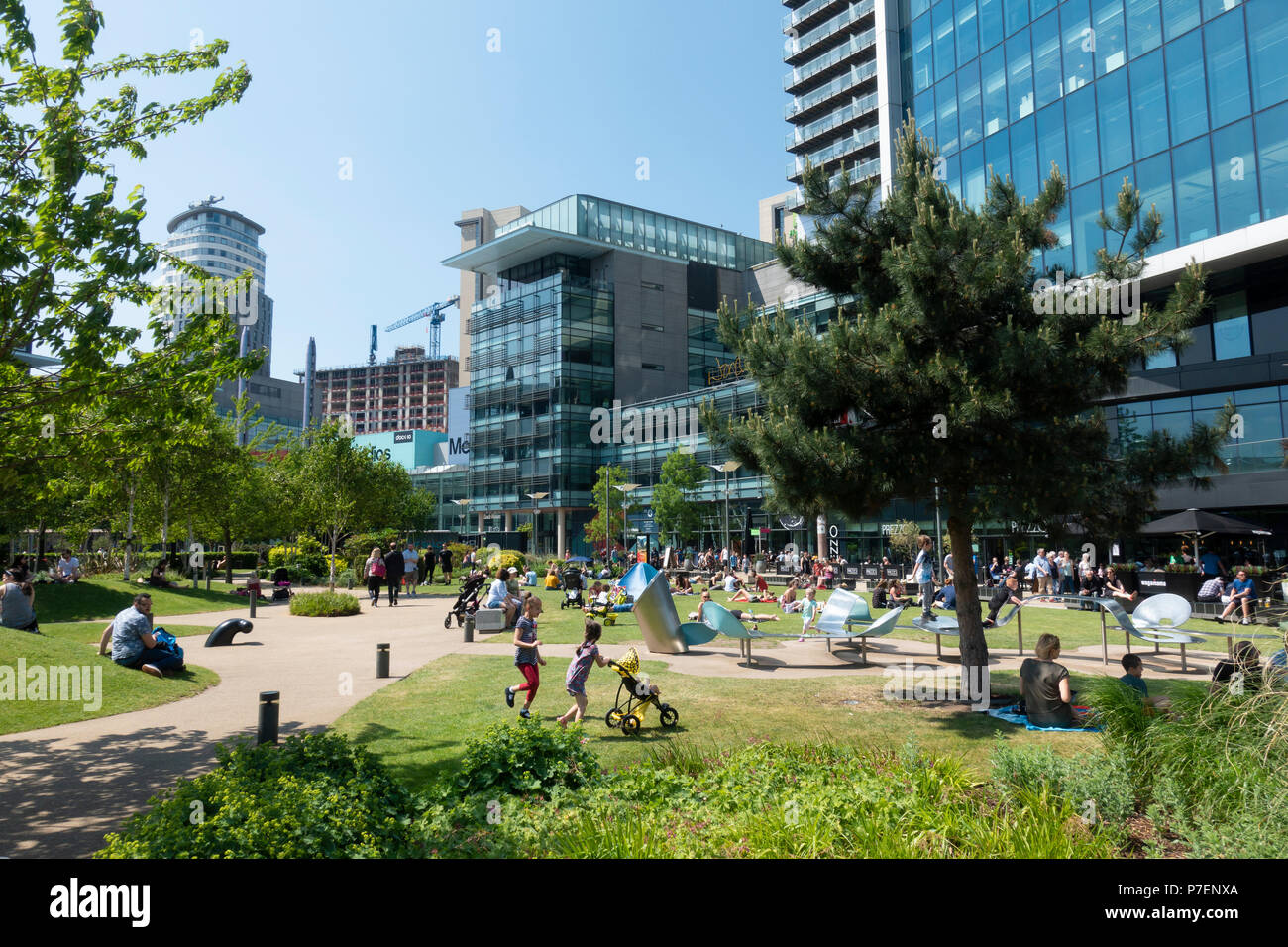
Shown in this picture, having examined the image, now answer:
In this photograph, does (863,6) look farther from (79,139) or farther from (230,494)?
(79,139)

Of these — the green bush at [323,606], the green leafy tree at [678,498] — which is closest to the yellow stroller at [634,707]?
the green bush at [323,606]

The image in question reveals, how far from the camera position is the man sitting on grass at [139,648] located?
1177 cm

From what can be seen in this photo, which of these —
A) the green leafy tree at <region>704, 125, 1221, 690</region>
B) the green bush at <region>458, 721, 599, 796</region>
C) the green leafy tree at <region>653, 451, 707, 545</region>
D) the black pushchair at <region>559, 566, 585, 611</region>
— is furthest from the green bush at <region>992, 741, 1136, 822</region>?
the green leafy tree at <region>653, 451, 707, 545</region>

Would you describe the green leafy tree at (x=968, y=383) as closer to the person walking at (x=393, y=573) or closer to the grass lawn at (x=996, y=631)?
the grass lawn at (x=996, y=631)

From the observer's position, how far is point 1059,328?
9070 millimetres

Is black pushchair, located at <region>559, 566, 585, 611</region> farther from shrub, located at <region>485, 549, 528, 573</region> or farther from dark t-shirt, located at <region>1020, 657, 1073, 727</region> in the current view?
dark t-shirt, located at <region>1020, 657, 1073, 727</region>

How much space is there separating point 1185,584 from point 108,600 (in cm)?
3110

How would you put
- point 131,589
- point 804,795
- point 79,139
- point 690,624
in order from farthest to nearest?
1. point 131,589
2. point 690,624
3. point 79,139
4. point 804,795

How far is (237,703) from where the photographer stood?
10.4m

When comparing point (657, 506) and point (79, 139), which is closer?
point (79, 139)

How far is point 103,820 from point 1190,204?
119ft

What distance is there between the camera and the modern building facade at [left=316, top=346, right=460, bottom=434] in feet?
600

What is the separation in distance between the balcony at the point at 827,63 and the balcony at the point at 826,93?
0.98 meters
